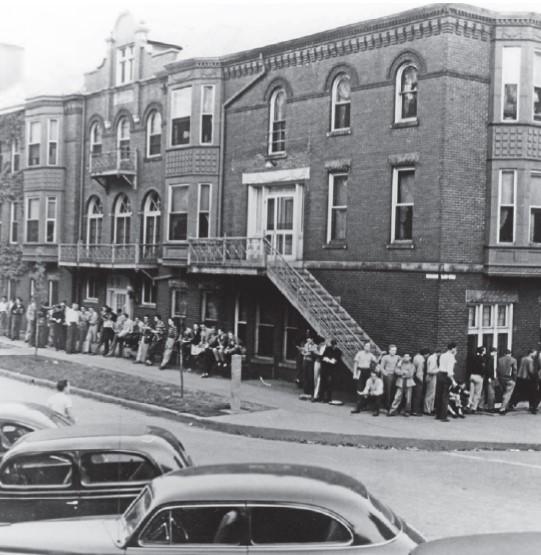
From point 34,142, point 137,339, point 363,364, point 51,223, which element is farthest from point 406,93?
point 34,142

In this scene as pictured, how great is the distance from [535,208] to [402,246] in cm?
378

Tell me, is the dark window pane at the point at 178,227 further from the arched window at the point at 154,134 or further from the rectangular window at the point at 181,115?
the arched window at the point at 154,134

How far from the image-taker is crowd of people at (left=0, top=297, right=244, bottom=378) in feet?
78.9

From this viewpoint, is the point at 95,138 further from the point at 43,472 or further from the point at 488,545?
the point at 488,545

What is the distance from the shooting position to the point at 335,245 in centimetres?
2286

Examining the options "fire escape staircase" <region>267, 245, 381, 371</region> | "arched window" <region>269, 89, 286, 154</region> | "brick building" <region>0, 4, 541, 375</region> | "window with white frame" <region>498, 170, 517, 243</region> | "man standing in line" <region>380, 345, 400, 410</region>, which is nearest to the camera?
A: "man standing in line" <region>380, 345, 400, 410</region>

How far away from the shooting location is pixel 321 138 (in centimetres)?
2333

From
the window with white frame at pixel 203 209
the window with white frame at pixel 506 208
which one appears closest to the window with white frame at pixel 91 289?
the window with white frame at pixel 203 209

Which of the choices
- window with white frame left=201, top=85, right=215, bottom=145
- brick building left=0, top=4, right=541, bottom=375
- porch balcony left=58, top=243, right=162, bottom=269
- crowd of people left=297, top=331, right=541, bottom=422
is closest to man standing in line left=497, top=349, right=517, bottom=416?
crowd of people left=297, top=331, right=541, bottom=422

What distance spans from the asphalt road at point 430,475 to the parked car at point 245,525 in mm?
3038

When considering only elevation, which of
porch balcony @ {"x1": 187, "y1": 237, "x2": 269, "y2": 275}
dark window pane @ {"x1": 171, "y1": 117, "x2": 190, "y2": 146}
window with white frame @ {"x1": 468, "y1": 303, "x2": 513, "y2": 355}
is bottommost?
window with white frame @ {"x1": 468, "y1": 303, "x2": 513, "y2": 355}

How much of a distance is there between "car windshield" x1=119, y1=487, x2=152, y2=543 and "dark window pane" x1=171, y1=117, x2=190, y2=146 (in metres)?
21.3

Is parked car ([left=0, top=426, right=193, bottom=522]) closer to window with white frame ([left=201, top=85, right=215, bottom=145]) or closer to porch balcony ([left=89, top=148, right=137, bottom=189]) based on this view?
window with white frame ([left=201, top=85, right=215, bottom=145])

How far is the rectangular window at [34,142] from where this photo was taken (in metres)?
33.8
